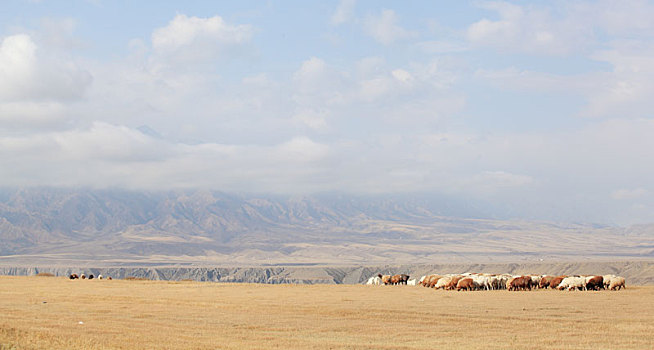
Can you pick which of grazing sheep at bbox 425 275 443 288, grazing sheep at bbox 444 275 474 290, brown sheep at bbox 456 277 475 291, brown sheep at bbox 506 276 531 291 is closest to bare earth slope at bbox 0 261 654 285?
grazing sheep at bbox 425 275 443 288

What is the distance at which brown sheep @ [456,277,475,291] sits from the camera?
5062cm

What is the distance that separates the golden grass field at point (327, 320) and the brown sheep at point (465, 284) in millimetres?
3305

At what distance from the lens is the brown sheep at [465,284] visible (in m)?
50.6

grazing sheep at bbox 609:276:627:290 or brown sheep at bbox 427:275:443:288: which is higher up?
grazing sheep at bbox 609:276:627:290

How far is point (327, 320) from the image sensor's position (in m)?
31.6

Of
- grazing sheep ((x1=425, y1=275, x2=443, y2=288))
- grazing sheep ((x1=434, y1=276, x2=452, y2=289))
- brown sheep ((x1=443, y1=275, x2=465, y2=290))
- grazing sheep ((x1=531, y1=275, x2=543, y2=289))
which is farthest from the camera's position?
grazing sheep ((x1=425, y1=275, x2=443, y2=288))

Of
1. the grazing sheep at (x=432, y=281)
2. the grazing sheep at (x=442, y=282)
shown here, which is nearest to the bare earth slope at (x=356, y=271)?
the grazing sheep at (x=432, y=281)

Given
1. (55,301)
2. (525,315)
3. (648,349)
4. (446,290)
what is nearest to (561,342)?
(648,349)

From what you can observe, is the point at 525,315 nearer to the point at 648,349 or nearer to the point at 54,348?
the point at 648,349

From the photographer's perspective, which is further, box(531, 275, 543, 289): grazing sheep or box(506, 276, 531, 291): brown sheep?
box(531, 275, 543, 289): grazing sheep

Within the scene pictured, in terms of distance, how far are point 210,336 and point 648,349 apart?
15533 millimetres

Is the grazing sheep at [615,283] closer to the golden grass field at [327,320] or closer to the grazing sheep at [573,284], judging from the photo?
the grazing sheep at [573,284]

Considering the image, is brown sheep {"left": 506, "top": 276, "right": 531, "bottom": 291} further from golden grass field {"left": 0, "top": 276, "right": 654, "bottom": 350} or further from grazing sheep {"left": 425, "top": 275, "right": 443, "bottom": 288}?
grazing sheep {"left": 425, "top": 275, "right": 443, "bottom": 288}

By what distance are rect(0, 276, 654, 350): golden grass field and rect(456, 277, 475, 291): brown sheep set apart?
330cm
